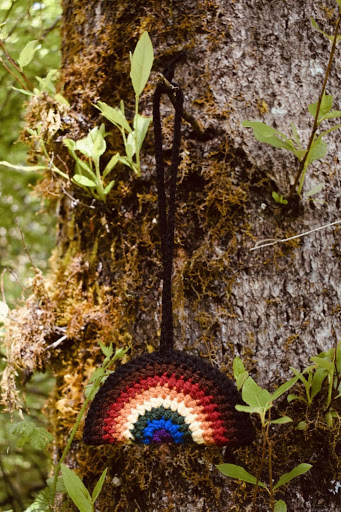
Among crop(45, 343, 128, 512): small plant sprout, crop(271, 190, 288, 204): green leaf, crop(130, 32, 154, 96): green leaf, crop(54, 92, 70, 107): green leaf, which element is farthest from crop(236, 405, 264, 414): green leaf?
crop(54, 92, 70, 107): green leaf

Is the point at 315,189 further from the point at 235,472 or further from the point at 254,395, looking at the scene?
the point at 235,472

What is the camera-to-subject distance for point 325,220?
1.02 metres

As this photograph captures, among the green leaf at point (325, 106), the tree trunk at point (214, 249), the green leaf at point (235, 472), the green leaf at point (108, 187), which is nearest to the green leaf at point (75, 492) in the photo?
the tree trunk at point (214, 249)

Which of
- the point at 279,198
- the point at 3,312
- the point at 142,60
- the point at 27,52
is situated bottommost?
the point at 3,312

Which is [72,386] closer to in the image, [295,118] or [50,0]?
[295,118]

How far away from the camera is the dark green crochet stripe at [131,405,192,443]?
2.80 ft

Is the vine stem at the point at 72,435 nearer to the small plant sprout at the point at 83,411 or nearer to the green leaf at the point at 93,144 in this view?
the small plant sprout at the point at 83,411

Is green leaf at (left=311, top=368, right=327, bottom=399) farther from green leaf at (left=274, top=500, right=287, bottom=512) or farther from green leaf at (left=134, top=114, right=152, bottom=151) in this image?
green leaf at (left=134, top=114, right=152, bottom=151)

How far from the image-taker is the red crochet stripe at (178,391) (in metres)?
0.85

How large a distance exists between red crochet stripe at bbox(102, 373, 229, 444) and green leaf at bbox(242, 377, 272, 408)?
3.6 inches

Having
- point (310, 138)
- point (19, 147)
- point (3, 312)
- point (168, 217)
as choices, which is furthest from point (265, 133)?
point (19, 147)

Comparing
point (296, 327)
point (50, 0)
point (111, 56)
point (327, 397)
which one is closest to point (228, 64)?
point (111, 56)

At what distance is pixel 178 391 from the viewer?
0.89 metres

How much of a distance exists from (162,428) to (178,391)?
0.25 ft
